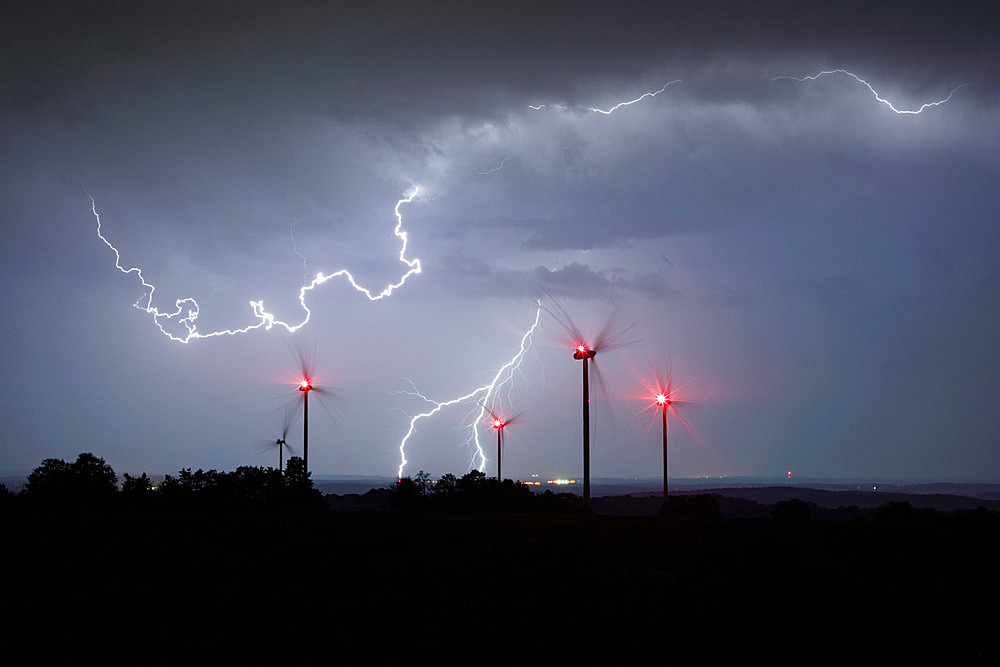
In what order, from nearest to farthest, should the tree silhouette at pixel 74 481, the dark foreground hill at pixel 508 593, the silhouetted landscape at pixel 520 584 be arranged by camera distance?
the dark foreground hill at pixel 508 593
the silhouetted landscape at pixel 520 584
the tree silhouette at pixel 74 481

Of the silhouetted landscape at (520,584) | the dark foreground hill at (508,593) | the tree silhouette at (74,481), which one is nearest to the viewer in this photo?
the dark foreground hill at (508,593)

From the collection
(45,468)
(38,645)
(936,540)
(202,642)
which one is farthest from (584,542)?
(45,468)

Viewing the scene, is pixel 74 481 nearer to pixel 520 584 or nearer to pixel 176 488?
pixel 176 488

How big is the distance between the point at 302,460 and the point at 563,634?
3257 centimetres

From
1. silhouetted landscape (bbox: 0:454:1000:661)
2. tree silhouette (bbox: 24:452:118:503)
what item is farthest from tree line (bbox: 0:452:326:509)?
silhouetted landscape (bbox: 0:454:1000:661)

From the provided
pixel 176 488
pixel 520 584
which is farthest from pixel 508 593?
pixel 176 488

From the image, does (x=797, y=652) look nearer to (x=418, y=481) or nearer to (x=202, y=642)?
(x=202, y=642)

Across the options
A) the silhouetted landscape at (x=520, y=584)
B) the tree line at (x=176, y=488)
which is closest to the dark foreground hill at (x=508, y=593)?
the silhouetted landscape at (x=520, y=584)

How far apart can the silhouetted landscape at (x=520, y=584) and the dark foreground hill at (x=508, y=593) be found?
45 mm

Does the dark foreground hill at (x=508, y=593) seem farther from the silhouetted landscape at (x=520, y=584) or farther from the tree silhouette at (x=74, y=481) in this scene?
the tree silhouette at (x=74, y=481)

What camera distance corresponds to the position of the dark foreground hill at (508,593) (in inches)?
362

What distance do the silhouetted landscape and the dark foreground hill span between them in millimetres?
45

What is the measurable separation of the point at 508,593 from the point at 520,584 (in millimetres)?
635

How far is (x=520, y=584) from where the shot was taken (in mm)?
12117
